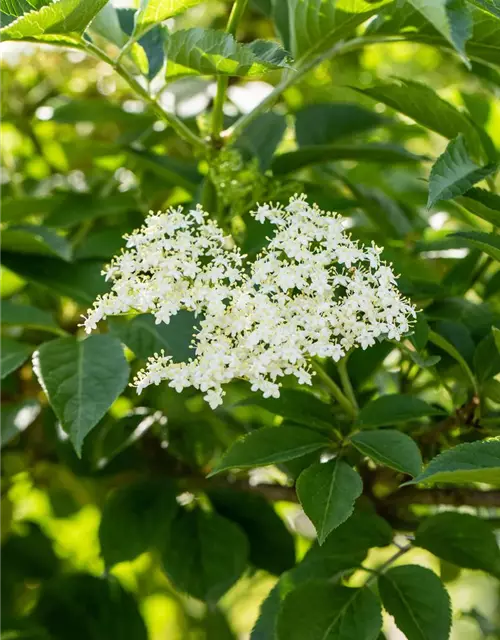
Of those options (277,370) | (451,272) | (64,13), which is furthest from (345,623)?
(64,13)

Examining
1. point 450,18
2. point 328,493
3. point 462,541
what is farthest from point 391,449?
point 450,18

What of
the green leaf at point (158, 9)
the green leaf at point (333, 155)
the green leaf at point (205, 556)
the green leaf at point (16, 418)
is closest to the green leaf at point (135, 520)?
the green leaf at point (205, 556)

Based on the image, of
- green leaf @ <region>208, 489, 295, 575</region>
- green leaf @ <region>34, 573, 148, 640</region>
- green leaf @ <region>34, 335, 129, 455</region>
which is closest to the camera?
green leaf @ <region>34, 335, 129, 455</region>

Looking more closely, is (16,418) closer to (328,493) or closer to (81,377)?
(81,377)

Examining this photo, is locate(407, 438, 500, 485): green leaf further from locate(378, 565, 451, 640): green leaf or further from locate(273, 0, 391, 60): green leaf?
locate(273, 0, 391, 60): green leaf

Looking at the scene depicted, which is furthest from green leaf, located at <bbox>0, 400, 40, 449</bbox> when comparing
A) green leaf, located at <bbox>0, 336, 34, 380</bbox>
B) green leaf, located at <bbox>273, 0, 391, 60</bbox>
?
green leaf, located at <bbox>273, 0, 391, 60</bbox>

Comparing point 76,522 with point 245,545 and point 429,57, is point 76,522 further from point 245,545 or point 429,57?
point 429,57
